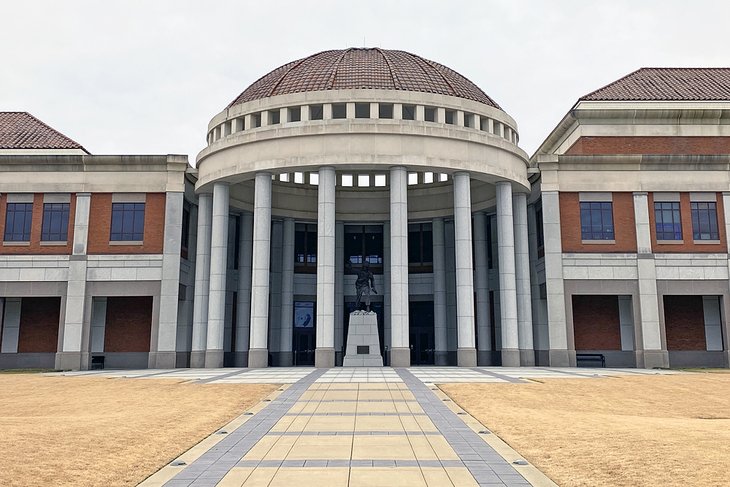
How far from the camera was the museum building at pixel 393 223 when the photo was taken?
42938mm

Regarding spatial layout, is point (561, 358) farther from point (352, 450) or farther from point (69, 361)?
point (352, 450)

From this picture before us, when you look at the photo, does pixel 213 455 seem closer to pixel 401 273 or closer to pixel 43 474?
pixel 43 474

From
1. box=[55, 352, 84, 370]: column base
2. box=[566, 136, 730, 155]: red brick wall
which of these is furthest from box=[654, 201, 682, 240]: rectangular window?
box=[55, 352, 84, 370]: column base

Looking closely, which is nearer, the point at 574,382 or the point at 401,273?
the point at 574,382

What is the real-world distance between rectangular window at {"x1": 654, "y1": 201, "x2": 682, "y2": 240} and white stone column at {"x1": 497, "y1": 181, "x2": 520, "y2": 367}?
10.8 m

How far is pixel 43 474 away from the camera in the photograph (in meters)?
10.6

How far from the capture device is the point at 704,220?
4638 centimetres

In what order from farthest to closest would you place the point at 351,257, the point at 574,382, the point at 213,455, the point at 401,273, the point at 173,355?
1. the point at 351,257
2. the point at 173,355
3. the point at 401,273
4. the point at 574,382
5. the point at 213,455

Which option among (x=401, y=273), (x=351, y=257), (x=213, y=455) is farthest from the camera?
(x=351, y=257)

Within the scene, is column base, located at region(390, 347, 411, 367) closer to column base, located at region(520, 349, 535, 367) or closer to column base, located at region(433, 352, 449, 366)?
column base, located at region(520, 349, 535, 367)

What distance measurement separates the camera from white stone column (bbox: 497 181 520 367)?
145 ft

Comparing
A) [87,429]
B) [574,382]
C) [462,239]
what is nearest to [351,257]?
Result: [462,239]

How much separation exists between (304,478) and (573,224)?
130 ft

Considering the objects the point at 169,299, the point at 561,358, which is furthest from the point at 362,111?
the point at 561,358
